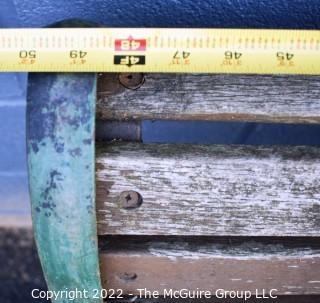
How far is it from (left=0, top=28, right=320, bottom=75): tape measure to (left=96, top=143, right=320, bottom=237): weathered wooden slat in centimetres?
15

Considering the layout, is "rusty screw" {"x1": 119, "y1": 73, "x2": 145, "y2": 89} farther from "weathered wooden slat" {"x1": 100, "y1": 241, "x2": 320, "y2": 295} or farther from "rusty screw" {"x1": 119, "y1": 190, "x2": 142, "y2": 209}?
"weathered wooden slat" {"x1": 100, "y1": 241, "x2": 320, "y2": 295}

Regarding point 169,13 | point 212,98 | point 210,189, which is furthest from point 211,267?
point 169,13

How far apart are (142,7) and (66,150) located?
56 centimetres

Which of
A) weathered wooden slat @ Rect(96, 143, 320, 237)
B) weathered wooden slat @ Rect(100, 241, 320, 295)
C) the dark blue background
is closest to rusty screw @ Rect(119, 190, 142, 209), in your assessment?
weathered wooden slat @ Rect(96, 143, 320, 237)

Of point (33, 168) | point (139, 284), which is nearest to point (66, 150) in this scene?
point (33, 168)

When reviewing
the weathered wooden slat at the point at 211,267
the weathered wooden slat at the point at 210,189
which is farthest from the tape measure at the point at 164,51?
the weathered wooden slat at the point at 211,267

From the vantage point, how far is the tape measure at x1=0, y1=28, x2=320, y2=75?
3.01ft

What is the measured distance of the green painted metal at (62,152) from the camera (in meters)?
0.90

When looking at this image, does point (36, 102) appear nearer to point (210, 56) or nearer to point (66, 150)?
point (66, 150)

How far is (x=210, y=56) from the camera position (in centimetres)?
92

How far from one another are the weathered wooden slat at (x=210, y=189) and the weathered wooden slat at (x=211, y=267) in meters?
0.05

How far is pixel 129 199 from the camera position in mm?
979

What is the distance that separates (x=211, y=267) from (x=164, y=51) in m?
0.42

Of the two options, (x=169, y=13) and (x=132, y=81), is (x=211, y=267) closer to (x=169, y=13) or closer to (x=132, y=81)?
(x=132, y=81)
